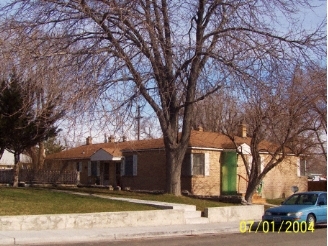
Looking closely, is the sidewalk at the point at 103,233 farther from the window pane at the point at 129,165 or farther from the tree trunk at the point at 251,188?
the window pane at the point at 129,165

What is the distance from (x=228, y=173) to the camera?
108 ft

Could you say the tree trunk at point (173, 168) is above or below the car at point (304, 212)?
above

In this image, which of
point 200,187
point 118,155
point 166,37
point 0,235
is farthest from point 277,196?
point 0,235

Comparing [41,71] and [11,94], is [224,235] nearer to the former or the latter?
[41,71]

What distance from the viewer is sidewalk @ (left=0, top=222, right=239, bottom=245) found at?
15.0 metres

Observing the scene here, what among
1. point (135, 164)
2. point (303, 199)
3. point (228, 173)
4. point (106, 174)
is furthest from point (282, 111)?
point (106, 174)

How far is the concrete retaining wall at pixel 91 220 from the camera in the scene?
16.5 meters

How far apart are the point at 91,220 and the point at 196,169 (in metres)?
13.7

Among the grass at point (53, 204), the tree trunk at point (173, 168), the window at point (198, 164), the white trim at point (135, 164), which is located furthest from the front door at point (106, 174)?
the grass at point (53, 204)

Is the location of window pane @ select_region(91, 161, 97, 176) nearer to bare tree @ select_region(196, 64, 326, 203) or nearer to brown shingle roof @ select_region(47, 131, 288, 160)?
brown shingle roof @ select_region(47, 131, 288, 160)

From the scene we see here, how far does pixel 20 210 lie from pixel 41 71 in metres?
4.88

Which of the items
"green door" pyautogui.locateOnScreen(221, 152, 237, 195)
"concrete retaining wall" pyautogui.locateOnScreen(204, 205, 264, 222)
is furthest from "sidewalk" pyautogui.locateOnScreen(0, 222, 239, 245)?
"green door" pyautogui.locateOnScreen(221, 152, 237, 195)

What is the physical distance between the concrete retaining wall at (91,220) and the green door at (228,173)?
12.5 m

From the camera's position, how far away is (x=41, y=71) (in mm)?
19281
